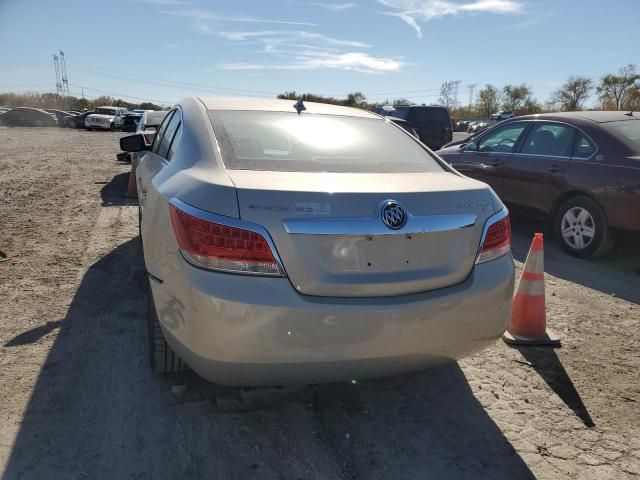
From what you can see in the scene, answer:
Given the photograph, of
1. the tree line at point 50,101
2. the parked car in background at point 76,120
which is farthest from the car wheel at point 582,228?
the tree line at point 50,101

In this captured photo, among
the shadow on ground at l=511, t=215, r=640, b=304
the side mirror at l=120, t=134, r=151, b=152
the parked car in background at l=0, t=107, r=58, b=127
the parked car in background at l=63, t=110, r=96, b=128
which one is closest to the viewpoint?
the side mirror at l=120, t=134, r=151, b=152

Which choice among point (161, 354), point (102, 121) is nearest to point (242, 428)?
point (161, 354)

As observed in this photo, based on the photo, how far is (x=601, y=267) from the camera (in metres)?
5.45

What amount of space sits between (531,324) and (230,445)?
2.37 meters

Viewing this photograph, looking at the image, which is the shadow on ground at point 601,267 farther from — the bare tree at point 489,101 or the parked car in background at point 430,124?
the bare tree at point 489,101

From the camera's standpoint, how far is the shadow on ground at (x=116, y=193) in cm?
834

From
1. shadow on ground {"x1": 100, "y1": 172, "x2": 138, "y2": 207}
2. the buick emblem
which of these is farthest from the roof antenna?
shadow on ground {"x1": 100, "y1": 172, "x2": 138, "y2": 207}

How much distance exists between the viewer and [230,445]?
2465 millimetres

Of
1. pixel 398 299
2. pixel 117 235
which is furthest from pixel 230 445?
pixel 117 235

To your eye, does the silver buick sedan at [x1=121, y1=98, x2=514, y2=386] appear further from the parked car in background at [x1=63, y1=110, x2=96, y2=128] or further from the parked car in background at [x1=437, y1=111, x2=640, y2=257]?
the parked car in background at [x1=63, y1=110, x2=96, y2=128]

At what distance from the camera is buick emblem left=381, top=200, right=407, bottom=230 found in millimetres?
2176

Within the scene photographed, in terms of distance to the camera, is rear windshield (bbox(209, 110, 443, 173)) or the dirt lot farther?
rear windshield (bbox(209, 110, 443, 173))

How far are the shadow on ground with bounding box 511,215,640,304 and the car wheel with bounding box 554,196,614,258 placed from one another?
0.43 ft

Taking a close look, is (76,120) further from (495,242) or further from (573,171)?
(495,242)
